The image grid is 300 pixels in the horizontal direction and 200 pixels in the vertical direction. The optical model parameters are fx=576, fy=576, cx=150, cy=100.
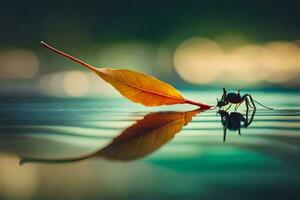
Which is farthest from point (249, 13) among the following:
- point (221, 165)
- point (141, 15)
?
point (221, 165)

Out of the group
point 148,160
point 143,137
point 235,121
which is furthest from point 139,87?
point 148,160

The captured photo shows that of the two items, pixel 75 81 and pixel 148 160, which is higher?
pixel 75 81

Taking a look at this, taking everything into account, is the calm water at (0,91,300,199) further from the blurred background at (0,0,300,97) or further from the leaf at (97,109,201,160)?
the blurred background at (0,0,300,97)

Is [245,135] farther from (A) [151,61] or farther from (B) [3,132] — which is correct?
(A) [151,61]

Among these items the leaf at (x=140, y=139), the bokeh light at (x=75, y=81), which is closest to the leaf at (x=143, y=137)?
the leaf at (x=140, y=139)

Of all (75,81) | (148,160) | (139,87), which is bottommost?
(148,160)

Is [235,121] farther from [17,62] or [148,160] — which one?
[17,62]

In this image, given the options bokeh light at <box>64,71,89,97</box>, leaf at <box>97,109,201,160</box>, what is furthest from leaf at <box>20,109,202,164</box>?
bokeh light at <box>64,71,89,97</box>

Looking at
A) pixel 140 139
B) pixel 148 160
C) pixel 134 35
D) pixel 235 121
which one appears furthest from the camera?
pixel 134 35
